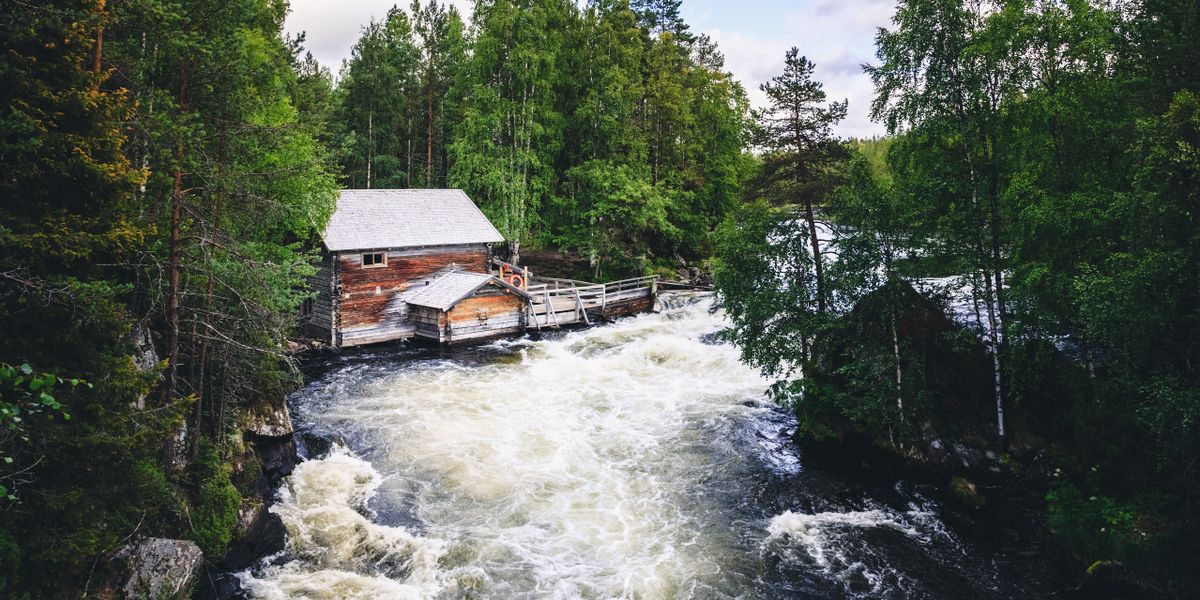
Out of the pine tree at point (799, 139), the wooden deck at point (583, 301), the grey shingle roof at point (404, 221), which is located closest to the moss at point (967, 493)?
the pine tree at point (799, 139)

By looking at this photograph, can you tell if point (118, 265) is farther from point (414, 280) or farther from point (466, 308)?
point (414, 280)

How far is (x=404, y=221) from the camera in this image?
Result: 89.6 feet

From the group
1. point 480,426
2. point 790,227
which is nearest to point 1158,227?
point 790,227

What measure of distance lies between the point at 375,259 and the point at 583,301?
31.9 ft

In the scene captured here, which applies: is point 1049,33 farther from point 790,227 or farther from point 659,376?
point 659,376

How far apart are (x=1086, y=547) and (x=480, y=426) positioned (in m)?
12.9

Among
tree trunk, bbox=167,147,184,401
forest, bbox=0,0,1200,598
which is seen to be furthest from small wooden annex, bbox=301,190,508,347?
tree trunk, bbox=167,147,184,401

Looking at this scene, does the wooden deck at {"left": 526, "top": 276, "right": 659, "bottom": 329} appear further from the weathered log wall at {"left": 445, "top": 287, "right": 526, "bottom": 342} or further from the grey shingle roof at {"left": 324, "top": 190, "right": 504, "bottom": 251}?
the grey shingle roof at {"left": 324, "top": 190, "right": 504, "bottom": 251}

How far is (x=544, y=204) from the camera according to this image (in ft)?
124

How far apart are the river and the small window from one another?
584cm

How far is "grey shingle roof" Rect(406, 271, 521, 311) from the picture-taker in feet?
83.9

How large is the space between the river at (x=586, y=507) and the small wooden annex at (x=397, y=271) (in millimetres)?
4645

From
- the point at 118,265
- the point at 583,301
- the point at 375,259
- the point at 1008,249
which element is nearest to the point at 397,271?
the point at 375,259

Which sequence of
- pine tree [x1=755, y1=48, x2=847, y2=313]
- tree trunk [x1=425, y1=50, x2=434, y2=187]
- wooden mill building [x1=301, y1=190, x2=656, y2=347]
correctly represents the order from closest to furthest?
pine tree [x1=755, y1=48, x2=847, y2=313]
wooden mill building [x1=301, y1=190, x2=656, y2=347]
tree trunk [x1=425, y1=50, x2=434, y2=187]
